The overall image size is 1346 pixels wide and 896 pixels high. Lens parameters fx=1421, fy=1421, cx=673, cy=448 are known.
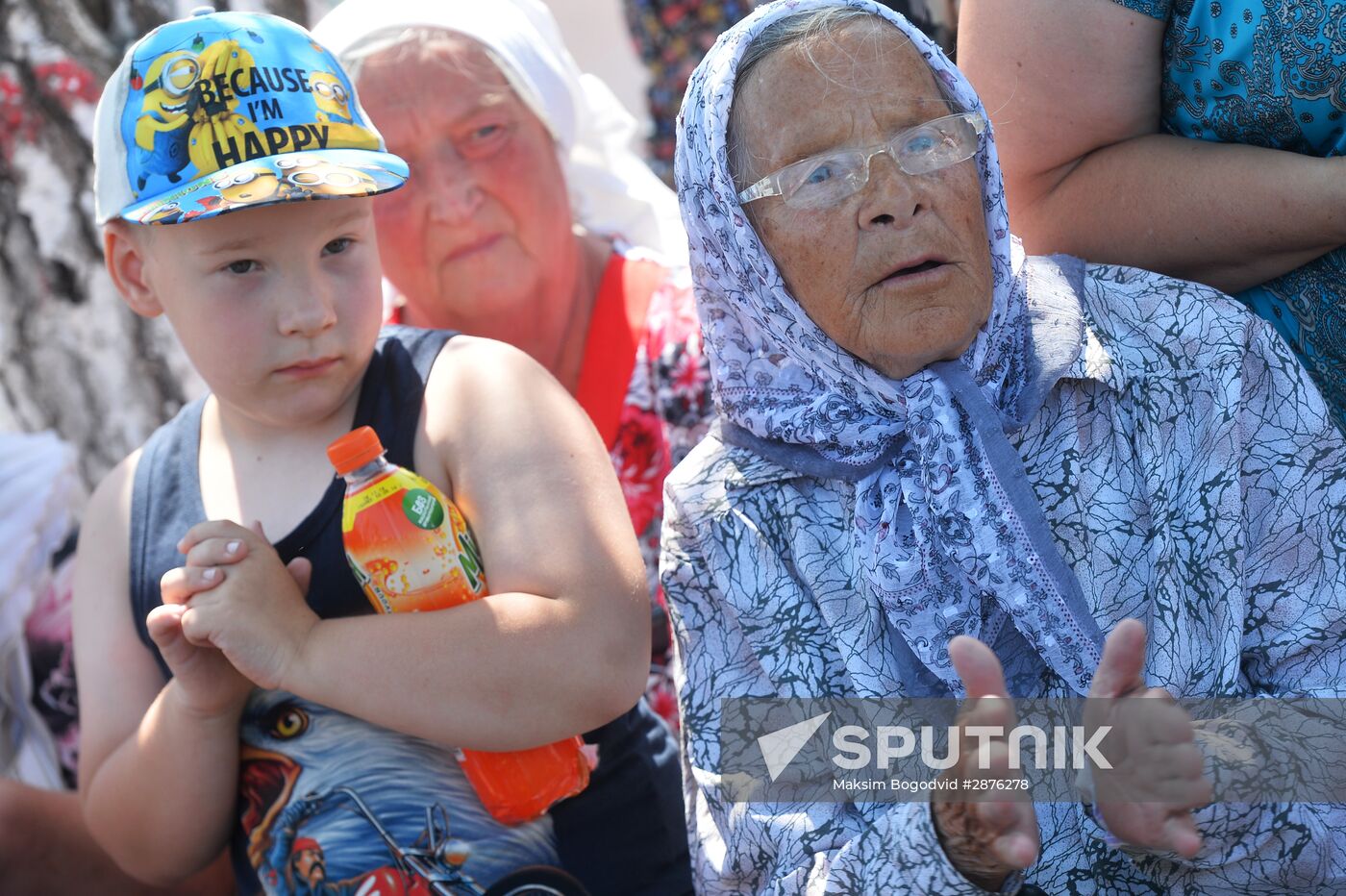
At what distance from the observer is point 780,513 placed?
2.15m

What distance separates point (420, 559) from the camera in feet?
6.97

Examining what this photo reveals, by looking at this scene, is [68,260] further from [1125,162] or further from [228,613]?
[1125,162]

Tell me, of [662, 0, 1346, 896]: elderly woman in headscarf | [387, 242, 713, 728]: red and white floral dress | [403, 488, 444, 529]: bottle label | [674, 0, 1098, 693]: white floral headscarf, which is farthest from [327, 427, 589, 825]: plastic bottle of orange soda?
[387, 242, 713, 728]: red and white floral dress

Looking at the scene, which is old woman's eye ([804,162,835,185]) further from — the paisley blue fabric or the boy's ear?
the boy's ear

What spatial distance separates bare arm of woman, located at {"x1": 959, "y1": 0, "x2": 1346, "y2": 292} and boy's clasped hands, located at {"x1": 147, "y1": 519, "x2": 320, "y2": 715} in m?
1.39

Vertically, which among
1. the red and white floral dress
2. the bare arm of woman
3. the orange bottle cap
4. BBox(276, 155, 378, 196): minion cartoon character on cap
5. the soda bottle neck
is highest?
BBox(276, 155, 378, 196): minion cartoon character on cap

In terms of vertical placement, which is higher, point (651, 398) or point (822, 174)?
point (822, 174)

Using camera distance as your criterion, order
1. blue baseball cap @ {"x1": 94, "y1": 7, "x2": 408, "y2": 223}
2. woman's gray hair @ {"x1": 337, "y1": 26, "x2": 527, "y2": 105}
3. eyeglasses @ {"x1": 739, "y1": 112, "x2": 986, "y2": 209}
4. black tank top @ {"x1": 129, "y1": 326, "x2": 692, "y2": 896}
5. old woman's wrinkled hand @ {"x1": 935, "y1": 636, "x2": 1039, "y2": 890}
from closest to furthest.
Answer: old woman's wrinkled hand @ {"x1": 935, "y1": 636, "x2": 1039, "y2": 890}
eyeglasses @ {"x1": 739, "y1": 112, "x2": 986, "y2": 209}
blue baseball cap @ {"x1": 94, "y1": 7, "x2": 408, "y2": 223}
black tank top @ {"x1": 129, "y1": 326, "x2": 692, "y2": 896}
woman's gray hair @ {"x1": 337, "y1": 26, "x2": 527, "y2": 105}

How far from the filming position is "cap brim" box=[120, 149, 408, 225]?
214cm

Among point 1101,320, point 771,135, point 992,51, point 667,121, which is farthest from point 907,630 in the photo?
point 667,121

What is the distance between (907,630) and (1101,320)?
0.58 metres

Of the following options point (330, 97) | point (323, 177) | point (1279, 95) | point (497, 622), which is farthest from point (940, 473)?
point (330, 97)

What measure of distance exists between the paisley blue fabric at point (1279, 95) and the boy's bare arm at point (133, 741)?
5.97ft

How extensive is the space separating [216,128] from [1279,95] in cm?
165
